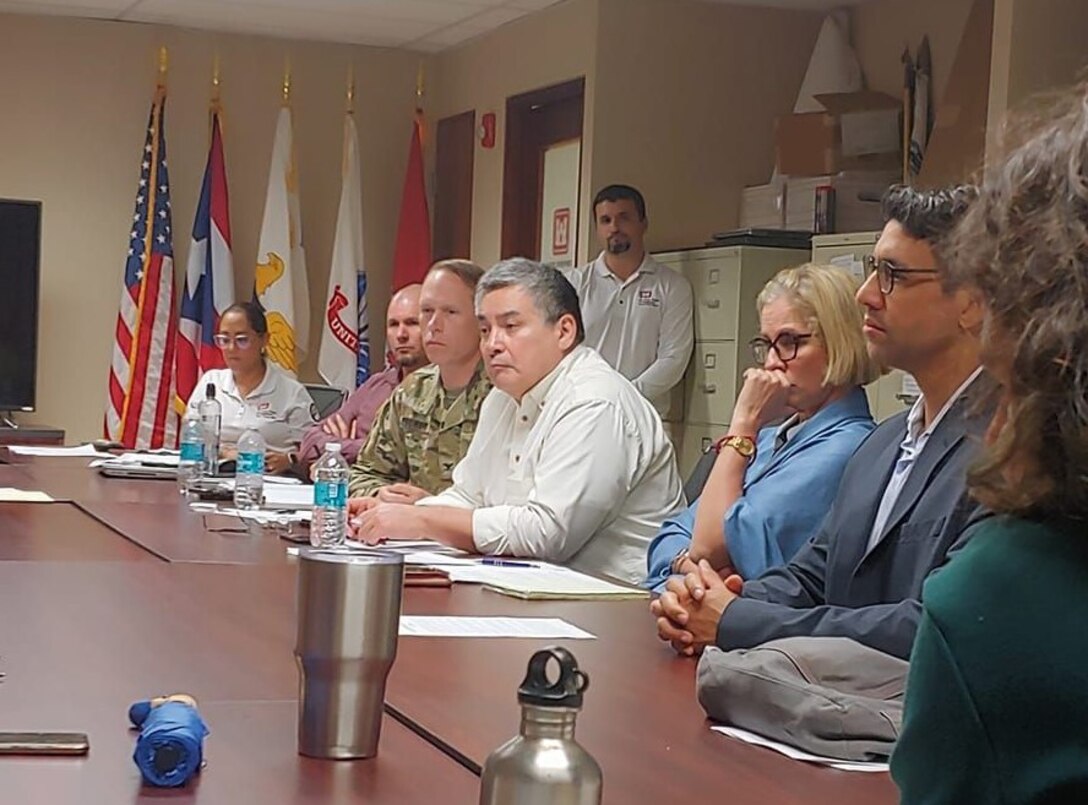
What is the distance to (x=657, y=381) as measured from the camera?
6.11 m

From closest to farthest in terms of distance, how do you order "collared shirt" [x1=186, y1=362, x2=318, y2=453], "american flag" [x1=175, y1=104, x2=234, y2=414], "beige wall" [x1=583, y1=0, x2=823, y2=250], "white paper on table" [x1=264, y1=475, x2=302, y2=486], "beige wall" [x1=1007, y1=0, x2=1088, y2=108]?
1. "white paper on table" [x1=264, y1=475, x2=302, y2=486]
2. "beige wall" [x1=1007, y1=0, x2=1088, y2=108]
3. "collared shirt" [x1=186, y1=362, x2=318, y2=453]
4. "beige wall" [x1=583, y1=0, x2=823, y2=250]
5. "american flag" [x1=175, y1=104, x2=234, y2=414]

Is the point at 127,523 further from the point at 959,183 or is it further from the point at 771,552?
the point at 959,183

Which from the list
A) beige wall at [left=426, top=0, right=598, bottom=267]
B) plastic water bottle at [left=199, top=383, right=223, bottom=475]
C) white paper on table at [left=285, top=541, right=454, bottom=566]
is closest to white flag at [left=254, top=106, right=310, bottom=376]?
beige wall at [left=426, top=0, right=598, bottom=267]

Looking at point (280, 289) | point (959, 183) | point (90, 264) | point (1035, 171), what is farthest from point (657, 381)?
point (1035, 171)

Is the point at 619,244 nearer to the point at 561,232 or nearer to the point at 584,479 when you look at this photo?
the point at 561,232

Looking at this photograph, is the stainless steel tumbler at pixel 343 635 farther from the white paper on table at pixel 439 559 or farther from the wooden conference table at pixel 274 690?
the white paper on table at pixel 439 559

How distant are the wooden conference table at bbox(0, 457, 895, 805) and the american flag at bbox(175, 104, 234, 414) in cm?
475

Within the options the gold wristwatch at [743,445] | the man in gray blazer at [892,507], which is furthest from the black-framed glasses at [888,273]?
the gold wristwatch at [743,445]

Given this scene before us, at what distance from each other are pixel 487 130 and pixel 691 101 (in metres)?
1.25

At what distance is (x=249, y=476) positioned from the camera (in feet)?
12.3

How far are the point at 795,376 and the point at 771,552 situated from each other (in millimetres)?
337

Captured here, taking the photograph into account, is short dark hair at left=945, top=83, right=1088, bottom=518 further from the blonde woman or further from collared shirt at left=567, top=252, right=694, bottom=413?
collared shirt at left=567, top=252, right=694, bottom=413

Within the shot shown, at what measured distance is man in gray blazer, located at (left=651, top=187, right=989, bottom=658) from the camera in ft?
6.41

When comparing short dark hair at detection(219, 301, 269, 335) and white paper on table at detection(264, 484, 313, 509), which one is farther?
short dark hair at detection(219, 301, 269, 335)
